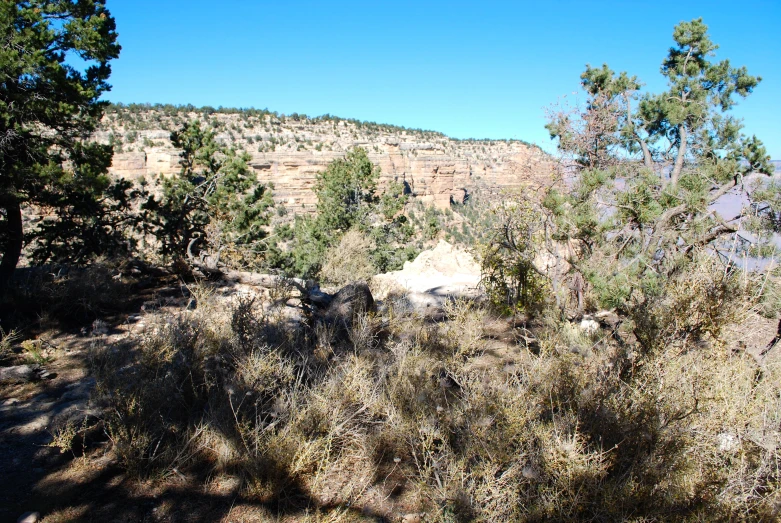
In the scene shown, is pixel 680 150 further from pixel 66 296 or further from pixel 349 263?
pixel 66 296

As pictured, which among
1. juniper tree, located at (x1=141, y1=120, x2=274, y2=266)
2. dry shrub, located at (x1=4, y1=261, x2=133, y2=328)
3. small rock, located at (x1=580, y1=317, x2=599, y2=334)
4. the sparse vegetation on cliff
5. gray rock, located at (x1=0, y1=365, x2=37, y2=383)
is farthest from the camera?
juniper tree, located at (x1=141, y1=120, x2=274, y2=266)

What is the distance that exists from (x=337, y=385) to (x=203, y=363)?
1.38m

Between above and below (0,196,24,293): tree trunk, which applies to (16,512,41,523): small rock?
below

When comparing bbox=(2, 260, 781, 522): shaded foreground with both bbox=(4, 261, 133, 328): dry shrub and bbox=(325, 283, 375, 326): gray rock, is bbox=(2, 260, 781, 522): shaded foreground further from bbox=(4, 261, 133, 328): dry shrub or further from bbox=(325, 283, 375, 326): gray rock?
bbox=(4, 261, 133, 328): dry shrub

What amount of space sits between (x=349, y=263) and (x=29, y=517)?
10.4 metres

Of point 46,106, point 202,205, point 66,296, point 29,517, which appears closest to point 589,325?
point 29,517

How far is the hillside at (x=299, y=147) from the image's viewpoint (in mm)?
34500

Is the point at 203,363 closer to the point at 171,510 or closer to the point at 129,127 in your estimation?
the point at 171,510

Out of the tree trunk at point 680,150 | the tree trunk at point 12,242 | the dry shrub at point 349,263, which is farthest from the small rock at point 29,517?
the tree trunk at point 680,150

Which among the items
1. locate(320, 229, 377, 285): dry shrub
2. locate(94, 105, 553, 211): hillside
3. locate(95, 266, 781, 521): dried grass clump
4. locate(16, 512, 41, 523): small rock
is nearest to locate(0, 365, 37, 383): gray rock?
locate(95, 266, 781, 521): dried grass clump

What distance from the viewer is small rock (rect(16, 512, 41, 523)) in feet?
7.48

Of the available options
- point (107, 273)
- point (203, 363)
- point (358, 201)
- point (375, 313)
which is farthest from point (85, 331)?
point (358, 201)

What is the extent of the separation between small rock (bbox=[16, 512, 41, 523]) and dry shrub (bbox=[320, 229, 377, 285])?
7.28m

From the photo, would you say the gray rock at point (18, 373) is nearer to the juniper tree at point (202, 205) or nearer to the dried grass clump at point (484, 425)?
the dried grass clump at point (484, 425)
